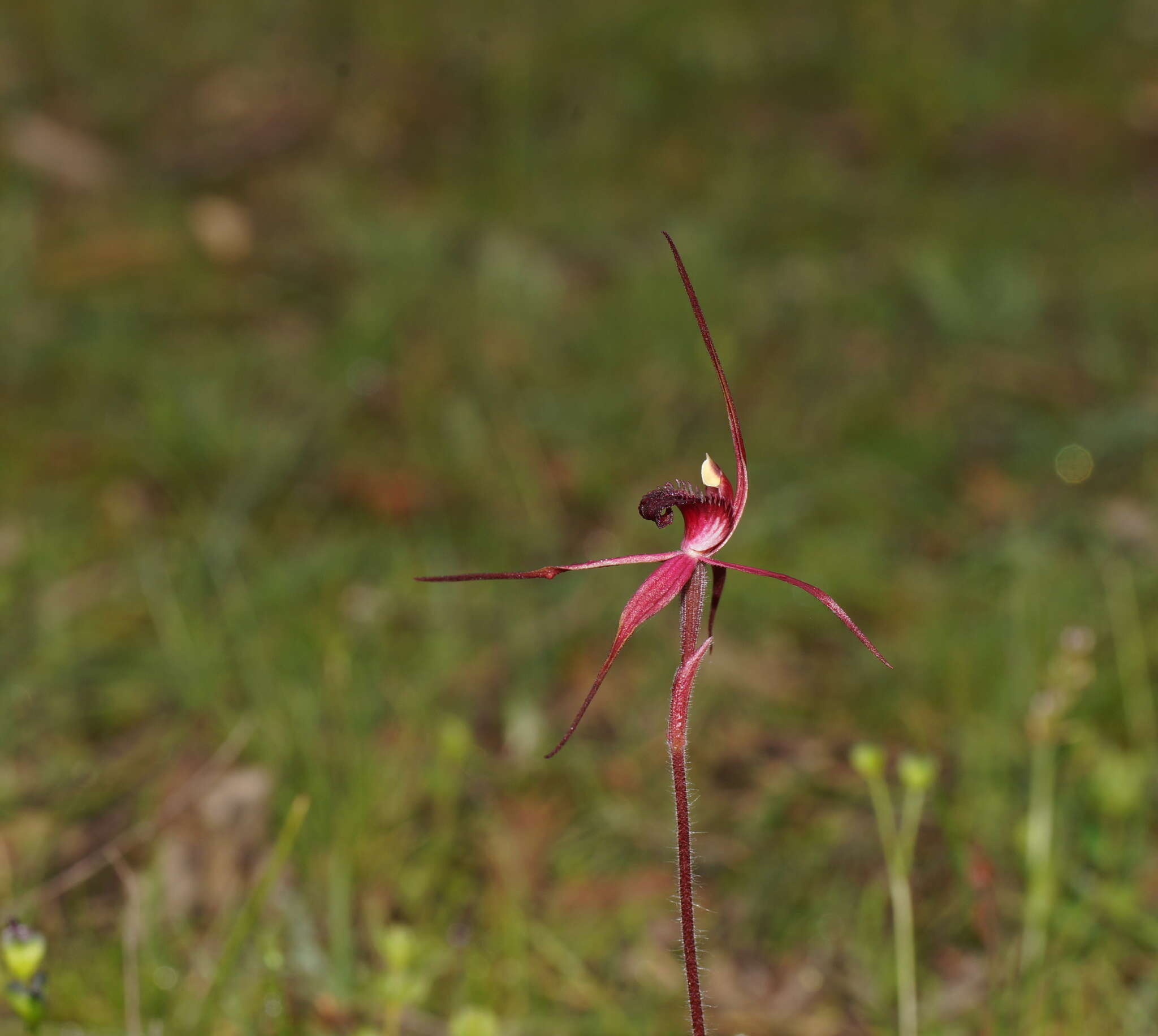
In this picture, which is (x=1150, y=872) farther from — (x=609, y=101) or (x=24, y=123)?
(x=24, y=123)

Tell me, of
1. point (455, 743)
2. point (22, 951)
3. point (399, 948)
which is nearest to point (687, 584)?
point (399, 948)

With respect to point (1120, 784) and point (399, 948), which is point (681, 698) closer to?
point (399, 948)

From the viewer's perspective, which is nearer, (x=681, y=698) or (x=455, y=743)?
(x=681, y=698)

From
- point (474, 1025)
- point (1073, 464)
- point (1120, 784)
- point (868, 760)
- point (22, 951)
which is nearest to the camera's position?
point (22, 951)

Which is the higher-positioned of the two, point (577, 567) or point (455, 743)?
point (577, 567)

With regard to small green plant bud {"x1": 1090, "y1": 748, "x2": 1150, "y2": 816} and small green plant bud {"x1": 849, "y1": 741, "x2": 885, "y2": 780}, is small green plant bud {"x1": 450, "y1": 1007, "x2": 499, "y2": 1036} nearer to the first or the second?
small green plant bud {"x1": 849, "y1": 741, "x2": 885, "y2": 780}

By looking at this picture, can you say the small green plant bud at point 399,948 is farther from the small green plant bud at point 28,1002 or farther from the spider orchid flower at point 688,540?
the spider orchid flower at point 688,540
